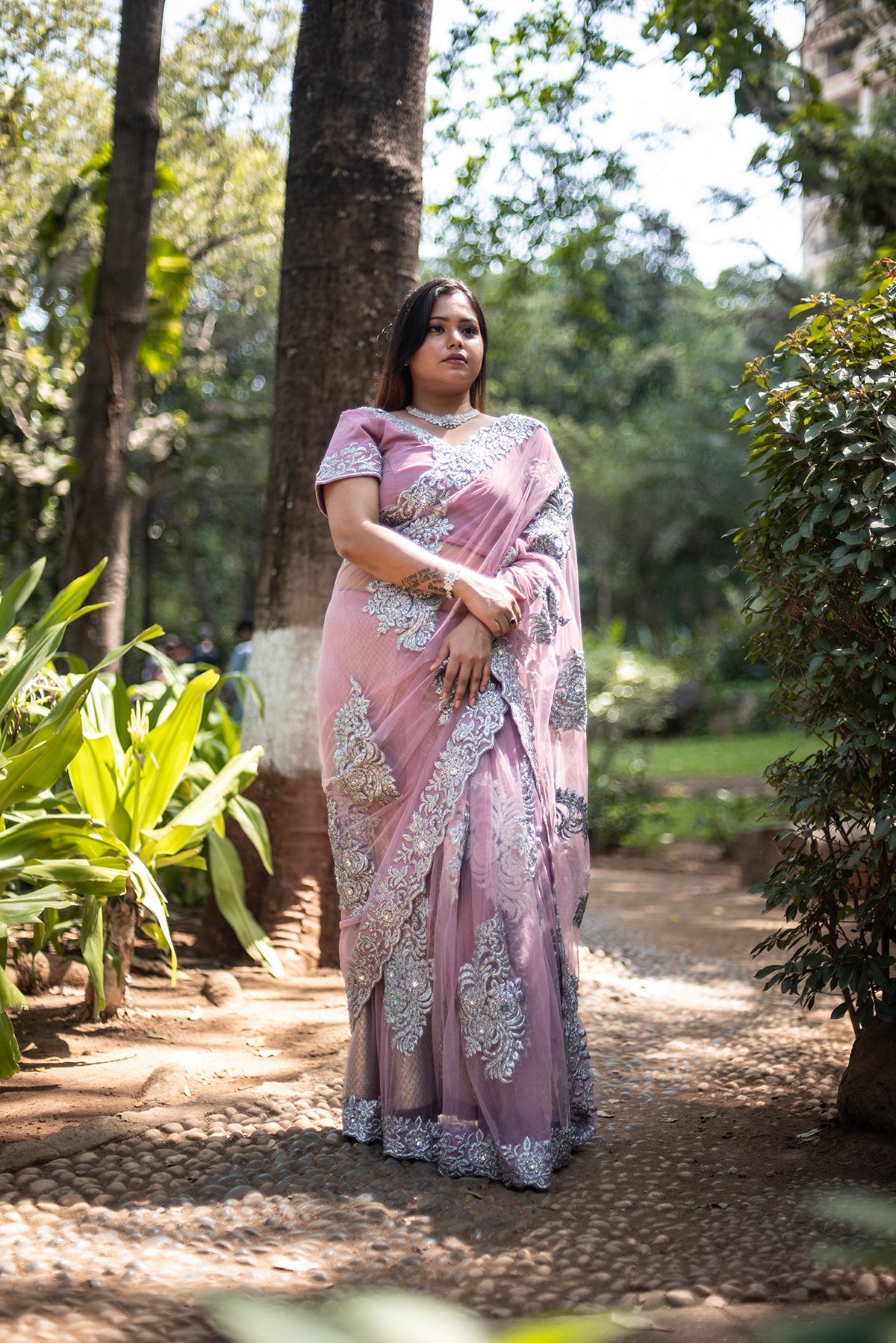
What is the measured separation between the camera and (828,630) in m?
2.81

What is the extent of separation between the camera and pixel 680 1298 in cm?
201

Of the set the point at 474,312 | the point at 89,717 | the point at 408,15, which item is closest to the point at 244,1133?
the point at 89,717

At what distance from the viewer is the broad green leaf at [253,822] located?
4.09m

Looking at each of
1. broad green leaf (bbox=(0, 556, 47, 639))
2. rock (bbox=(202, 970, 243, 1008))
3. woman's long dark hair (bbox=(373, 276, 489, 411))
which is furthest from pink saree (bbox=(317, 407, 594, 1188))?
rock (bbox=(202, 970, 243, 1008))

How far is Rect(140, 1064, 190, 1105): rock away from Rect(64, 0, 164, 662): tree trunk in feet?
9.73

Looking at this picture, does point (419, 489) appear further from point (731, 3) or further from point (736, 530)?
point (731, 3)

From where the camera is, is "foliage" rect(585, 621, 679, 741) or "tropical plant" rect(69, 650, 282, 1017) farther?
"foliage" rect(585, 621, 679, 741)

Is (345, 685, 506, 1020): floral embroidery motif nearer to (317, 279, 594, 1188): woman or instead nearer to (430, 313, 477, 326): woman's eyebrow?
(317, 279, 594, 1188): woman

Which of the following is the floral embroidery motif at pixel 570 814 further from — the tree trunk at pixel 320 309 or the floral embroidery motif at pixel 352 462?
the tree trunk at pixel 320 309

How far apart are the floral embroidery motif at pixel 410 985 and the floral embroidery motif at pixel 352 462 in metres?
1.06

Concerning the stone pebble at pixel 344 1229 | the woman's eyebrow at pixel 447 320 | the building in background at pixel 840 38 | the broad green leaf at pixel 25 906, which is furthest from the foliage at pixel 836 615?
the building in background at pixel 840 38

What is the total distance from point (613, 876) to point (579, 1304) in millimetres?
6880

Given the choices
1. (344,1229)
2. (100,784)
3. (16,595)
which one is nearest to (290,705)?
(100,784)

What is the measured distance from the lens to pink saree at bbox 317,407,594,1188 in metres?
2.59
